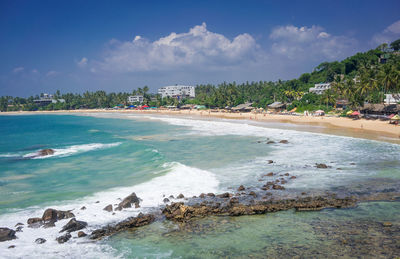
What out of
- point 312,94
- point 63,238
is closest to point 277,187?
point 63,238

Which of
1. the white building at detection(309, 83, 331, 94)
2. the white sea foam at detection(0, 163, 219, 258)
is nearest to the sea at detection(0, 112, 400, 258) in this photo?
the white sea foam at detection(0, 163, 219, 258)

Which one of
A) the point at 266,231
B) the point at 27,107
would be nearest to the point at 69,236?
the point at 266,231

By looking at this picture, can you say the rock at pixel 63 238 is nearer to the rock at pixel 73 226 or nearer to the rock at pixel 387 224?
the rock at pixel 73 226

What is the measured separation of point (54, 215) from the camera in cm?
1411

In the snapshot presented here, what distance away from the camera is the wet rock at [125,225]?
1249cm

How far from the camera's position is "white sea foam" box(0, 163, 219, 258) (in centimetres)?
1120

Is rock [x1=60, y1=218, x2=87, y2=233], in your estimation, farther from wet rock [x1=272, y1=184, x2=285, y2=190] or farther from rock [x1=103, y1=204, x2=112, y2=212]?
wet rock [x1=272, y1=184, x2=285, y2=190]

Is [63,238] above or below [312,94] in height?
below

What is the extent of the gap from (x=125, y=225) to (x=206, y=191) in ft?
19.5

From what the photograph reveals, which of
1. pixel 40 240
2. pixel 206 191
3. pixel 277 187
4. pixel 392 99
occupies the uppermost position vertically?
pixel 392 99

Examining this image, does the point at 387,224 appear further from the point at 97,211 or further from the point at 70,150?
the point at 70,150

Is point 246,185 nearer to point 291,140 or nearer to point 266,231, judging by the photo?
point 266,231

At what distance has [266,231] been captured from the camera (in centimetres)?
1212

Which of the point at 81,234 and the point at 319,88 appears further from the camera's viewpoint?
the point at 319,88
